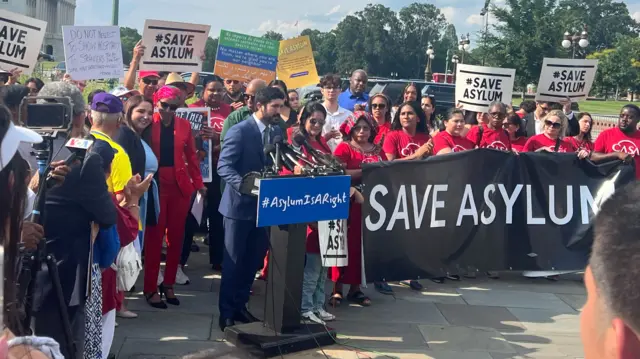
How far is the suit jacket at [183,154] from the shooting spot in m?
6.76

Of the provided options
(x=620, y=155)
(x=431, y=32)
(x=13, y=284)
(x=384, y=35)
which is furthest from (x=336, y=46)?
(x=13, y=284)

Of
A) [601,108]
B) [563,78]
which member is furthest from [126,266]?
[601,108]

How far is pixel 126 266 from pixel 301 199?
1.28 meters

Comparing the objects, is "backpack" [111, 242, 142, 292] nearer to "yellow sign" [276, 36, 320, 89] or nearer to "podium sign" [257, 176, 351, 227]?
"podium sign" [257, 176, 351, 227]

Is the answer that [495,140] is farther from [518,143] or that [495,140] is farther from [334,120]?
[334,120]

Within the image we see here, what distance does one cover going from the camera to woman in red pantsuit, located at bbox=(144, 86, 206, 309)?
6.71 metres

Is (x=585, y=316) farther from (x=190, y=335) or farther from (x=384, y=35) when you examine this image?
(x=384, y=35)

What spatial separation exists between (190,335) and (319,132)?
208 cm

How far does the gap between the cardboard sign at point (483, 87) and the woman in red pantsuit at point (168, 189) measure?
4.42 metres

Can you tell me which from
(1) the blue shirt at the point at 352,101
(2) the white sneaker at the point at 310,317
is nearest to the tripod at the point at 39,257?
(2) the white sneaker at the point at 310,317

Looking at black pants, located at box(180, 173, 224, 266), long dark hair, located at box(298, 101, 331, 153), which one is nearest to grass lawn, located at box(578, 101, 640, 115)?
black pants, located at box(180, 173, 224, 266)

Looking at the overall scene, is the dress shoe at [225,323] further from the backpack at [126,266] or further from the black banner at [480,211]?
the black banner at [480,211]

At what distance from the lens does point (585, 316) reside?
150 centimetres

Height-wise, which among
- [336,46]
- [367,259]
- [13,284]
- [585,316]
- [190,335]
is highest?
[336,46]
